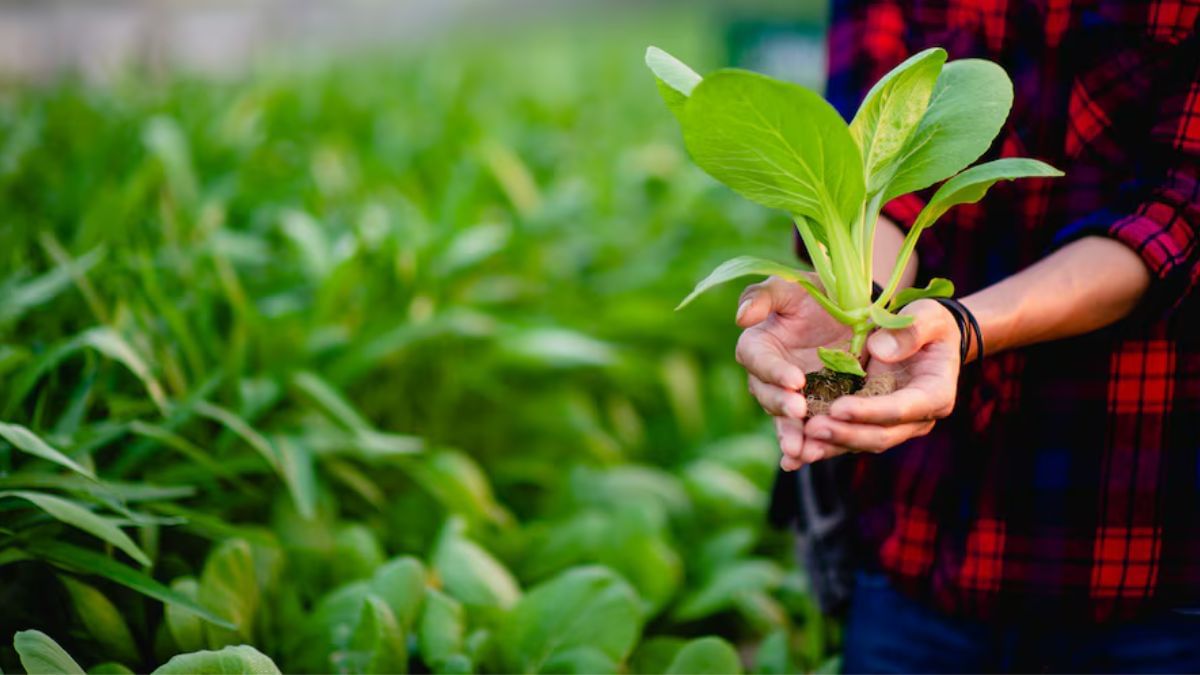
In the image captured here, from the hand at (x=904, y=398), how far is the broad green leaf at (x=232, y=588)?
0.86m

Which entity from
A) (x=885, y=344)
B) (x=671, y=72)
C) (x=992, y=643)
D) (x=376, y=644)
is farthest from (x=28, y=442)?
(x=992, y=643)

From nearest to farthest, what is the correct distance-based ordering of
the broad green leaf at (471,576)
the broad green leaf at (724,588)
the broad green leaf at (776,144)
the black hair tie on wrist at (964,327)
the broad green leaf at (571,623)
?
the broad green leaf at (776,144)
the black hair tie on wrist at (964,327)
the broad green leaf at (571,623)
the broad green leaf at (471,576)
the broad green leaf at (724,588)

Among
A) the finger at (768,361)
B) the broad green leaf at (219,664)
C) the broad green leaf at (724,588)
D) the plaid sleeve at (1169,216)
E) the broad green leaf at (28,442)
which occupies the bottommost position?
the broad green leaf at (724,588)

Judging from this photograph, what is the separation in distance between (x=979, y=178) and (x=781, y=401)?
277mm

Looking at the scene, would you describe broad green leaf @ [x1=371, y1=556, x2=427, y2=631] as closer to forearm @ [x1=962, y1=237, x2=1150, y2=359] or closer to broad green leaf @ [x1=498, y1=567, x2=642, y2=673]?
broad green leaf @ [x1=498, y1=567, x2=642, y2=673]

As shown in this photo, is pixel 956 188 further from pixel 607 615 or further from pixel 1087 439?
pixel 607 615

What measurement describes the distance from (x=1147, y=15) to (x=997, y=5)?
17 cm

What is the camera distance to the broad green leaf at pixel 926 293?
0.99 meters

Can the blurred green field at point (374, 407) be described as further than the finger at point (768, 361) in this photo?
Yes

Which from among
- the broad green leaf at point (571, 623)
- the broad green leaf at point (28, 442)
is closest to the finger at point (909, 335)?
the broad green leaf at point (571, 623)

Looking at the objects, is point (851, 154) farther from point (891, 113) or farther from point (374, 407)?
point (374, 407)

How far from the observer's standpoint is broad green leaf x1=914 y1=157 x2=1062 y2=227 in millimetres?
955

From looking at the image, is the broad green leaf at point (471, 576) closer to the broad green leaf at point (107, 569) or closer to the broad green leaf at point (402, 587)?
the broad green leaf at point (402, 587)

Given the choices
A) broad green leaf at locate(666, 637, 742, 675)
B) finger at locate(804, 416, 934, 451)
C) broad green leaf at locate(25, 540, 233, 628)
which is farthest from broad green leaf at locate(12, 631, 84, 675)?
finger at locate(804, 416, 934, 451)
